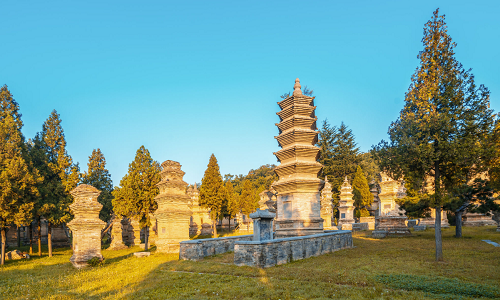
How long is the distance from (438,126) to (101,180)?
1403 inches

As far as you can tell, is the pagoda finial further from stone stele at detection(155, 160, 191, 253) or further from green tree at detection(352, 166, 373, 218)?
green tree at detection(352, 166, 373, 218)

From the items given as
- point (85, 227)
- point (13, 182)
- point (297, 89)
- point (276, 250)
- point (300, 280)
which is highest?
point (297, 89)

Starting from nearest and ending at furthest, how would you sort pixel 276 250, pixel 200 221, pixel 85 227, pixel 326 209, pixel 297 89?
pixel 276 250, pixel 85 227, pixel 297 89, pixel 326 209, pixel 200 221

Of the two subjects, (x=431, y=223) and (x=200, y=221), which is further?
(x=200, y=221)

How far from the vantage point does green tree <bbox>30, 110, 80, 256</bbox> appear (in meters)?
24.9

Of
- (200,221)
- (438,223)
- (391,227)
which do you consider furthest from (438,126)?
(200,221)

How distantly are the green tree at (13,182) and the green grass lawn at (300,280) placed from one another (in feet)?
20.8

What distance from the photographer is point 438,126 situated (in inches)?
510

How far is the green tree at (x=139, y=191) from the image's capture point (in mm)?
26125

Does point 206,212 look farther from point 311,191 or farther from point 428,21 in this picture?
point 428,21

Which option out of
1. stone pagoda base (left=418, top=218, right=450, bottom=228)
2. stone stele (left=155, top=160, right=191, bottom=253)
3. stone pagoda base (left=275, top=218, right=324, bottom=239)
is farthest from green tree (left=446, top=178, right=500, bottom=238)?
stone stele (left=155, top=160, right=191, bottom=253)

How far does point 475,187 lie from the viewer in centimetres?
1992

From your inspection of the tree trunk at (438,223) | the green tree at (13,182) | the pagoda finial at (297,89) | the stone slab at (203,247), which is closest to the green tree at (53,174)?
the green tree at (13,182)

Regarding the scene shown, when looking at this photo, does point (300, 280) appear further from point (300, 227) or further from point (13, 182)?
point (13, 182)
